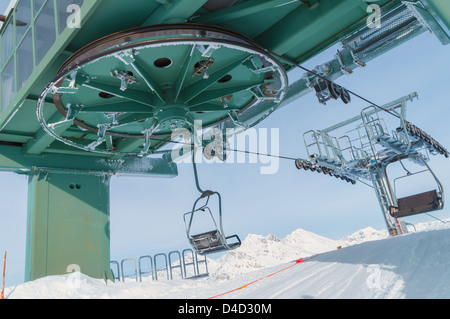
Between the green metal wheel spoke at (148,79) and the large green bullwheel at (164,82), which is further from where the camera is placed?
the green metal wheel spoke at (148,79)

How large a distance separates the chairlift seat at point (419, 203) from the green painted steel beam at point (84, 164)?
643 cm

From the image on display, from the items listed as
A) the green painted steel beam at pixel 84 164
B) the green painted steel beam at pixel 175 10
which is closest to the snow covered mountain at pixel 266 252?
the green painted steel beam at pixel 84 164

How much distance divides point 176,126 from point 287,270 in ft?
12.4

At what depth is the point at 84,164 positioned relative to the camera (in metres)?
9.23

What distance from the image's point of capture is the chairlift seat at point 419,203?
5.52 metres

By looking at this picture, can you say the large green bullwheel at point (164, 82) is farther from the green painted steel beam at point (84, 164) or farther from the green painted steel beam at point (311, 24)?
the green painted steel beam at point (84, 164)

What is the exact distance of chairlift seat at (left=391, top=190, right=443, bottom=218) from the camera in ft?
18.1

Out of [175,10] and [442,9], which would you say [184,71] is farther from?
[442,9]

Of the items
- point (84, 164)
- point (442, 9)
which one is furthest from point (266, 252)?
point (442, 9)

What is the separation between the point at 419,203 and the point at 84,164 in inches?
305

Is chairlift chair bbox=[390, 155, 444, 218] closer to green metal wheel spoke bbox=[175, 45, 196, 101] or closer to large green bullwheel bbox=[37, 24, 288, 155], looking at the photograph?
large green bullwheel bbox=[37, 24, 288, 155]

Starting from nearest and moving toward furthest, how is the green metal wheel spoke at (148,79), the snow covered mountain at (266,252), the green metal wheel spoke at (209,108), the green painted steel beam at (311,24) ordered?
the green painted steel beam at (311,24)
the green metal wheel spoke at (148,79)
the green metal wheel spoke at (209,108)
the snow covered mountain at (266,252)

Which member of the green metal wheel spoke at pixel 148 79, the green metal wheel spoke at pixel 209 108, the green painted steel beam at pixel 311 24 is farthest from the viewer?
the green metal wheel spoke at pixel 209 108

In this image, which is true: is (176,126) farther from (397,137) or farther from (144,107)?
(397,137)
